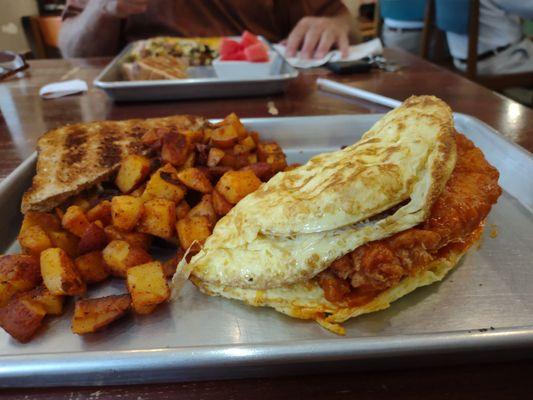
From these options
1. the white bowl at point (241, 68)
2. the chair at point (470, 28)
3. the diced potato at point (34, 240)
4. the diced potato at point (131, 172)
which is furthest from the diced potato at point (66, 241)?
the chair at point (470, 28)

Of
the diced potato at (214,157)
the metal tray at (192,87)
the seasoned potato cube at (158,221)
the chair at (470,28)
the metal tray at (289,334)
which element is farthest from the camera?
the chair at (470,28)

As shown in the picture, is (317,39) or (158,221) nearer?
(158,221)

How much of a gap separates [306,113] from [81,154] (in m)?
1.16

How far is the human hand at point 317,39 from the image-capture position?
303cm

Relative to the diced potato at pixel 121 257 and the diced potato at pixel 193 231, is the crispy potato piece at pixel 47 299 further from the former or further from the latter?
the diced potato at pixel 193 231

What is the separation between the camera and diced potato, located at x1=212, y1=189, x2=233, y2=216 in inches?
47.1

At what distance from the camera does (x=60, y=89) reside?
2537mm

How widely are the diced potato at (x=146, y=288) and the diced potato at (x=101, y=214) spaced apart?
0.26 m

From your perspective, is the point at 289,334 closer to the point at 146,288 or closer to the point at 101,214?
the point at 146,288

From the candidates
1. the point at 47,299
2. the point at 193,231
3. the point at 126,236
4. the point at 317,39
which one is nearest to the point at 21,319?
the point at 47,299

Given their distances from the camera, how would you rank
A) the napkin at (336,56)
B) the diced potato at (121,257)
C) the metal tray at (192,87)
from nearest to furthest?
the diced potato at (121,257), the metal tray at (192,87), the napkin at (336,56)

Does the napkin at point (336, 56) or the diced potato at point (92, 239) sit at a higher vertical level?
the diced potato at point (92, 239)

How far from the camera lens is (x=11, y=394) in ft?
2.58

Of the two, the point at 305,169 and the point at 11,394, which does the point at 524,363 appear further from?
the point at 11,394
